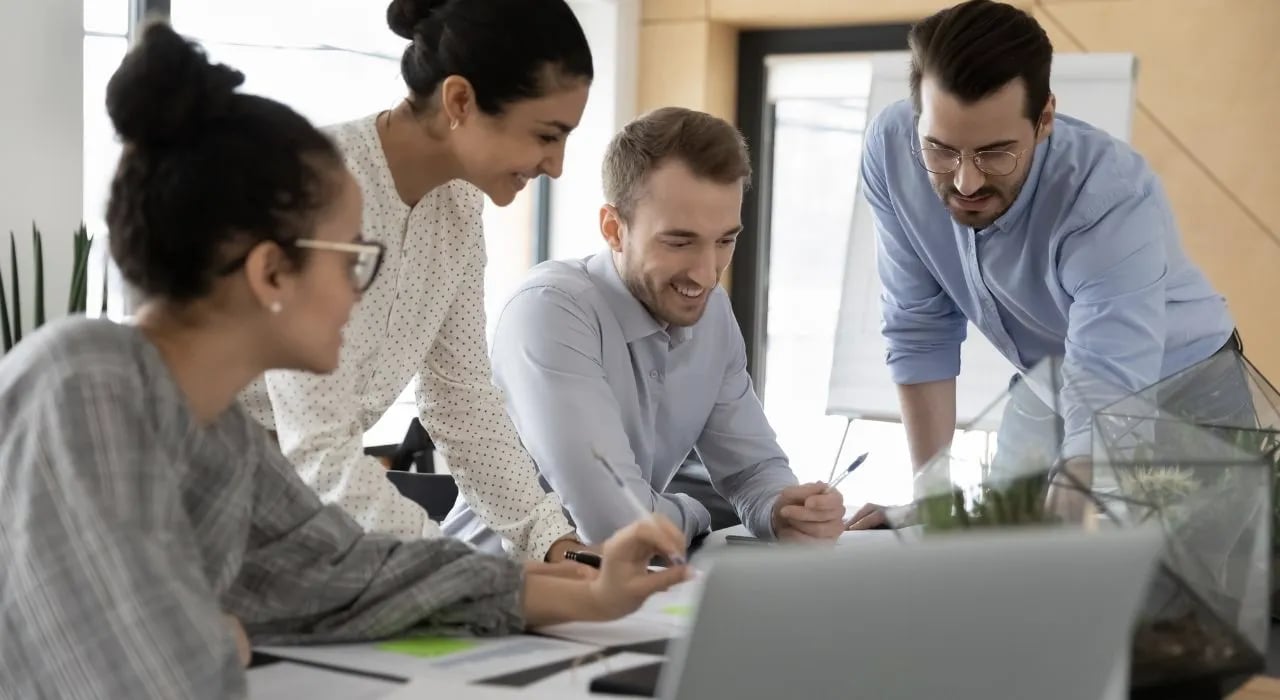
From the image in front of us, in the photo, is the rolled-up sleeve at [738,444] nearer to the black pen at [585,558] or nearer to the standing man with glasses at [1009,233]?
the standing man with glasses at [1009,233]

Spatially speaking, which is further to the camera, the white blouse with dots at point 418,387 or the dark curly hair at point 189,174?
the white blouse with dots at point 418,387

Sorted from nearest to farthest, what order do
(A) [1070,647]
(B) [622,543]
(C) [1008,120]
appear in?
(A) [1070,647]
(B) [622,543]
(C) [1008,120]

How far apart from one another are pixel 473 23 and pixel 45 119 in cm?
194

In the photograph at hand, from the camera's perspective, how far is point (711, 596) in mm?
879

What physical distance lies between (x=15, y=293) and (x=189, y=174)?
2.14m

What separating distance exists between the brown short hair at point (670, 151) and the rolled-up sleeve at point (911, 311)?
436mm

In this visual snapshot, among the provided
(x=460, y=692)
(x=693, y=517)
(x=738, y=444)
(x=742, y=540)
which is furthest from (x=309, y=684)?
(x=738, y=444)

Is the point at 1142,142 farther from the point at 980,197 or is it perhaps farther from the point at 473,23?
the point at 473,23

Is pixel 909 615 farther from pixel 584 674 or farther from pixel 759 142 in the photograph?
pixel 759 142

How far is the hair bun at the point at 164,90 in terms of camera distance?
1.24 m

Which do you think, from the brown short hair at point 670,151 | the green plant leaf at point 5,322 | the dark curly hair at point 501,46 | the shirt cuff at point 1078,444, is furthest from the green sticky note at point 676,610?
the green plant leaf at point 5,322

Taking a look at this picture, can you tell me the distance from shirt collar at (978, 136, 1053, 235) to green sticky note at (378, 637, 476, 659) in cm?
141

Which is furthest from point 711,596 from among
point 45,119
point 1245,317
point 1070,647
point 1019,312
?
point 1245,317

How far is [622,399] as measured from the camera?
95.0 inches
